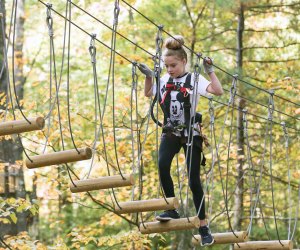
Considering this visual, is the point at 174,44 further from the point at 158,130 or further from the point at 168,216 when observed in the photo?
the point at 158,130

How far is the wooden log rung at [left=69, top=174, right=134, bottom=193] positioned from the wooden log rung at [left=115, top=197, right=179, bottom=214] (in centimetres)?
25

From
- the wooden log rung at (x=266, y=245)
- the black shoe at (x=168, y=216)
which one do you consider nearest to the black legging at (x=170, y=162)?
the black shoe at (x=168, y=216)

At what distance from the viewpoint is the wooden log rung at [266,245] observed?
4586mm

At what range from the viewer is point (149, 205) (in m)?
3.70

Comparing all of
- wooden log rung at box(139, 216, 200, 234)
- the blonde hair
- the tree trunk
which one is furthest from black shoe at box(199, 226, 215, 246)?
the tree trunk

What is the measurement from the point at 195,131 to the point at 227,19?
15.8 feet

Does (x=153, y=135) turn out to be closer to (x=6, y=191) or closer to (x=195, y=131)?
(x=6, y=191)

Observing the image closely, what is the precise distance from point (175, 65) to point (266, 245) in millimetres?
1432

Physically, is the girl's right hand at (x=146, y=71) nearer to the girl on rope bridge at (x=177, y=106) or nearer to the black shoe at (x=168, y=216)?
the girl on rope bridge at (x=177, y=106)

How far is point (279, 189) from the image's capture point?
10617 mm

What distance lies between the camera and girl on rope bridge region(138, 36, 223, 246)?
156 inches

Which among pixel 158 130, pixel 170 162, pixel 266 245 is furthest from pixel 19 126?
pixel 158 130

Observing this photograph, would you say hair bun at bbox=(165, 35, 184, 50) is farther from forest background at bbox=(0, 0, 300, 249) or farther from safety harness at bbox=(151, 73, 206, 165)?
forest background at bbox=(0, 0, 300, 249)

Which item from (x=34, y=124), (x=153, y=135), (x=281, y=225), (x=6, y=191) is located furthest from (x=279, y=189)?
(x=34, y=124)
